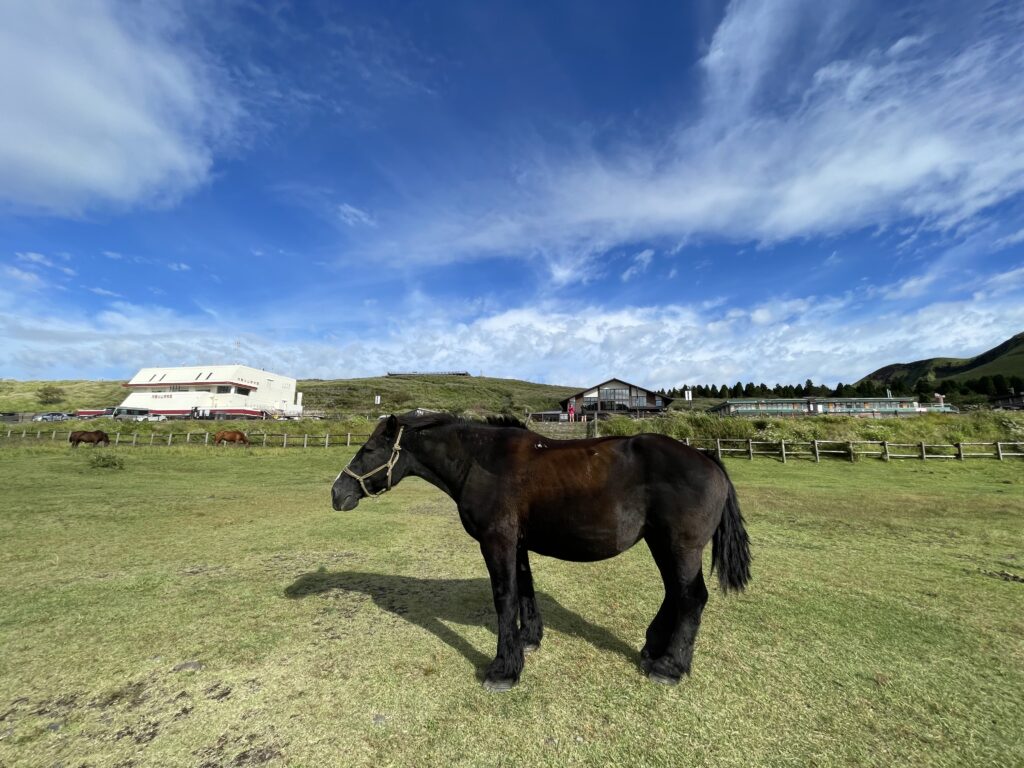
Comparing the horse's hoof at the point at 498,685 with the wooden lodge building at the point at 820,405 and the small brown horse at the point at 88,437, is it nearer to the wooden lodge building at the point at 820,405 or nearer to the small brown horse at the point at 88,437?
the small brown horse at the point at 88,437

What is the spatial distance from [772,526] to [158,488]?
1796 centimetres

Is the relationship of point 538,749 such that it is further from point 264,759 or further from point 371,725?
point 264,759

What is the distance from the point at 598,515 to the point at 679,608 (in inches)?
42.7

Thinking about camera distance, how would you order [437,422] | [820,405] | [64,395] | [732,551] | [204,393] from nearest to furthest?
[732,551] < [437,422] < [204,393] < [820,405] < [64,395]

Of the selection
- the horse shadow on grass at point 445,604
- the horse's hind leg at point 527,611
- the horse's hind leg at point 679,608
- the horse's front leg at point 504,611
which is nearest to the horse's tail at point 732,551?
the horse's hind leg at point 679,608

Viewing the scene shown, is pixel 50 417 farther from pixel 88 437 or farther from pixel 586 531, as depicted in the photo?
pixel 586 531

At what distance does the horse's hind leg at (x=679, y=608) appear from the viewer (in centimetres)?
383

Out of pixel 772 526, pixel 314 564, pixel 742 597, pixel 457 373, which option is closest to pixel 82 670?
pixel 314 564

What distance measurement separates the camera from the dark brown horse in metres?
3.87

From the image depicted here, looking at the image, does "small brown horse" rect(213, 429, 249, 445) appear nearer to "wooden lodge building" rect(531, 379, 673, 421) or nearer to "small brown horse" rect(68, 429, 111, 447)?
"small brown horse" rect(68, 429, 111, 447)

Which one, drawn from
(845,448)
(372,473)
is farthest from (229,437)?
(845,448)

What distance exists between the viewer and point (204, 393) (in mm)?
54875

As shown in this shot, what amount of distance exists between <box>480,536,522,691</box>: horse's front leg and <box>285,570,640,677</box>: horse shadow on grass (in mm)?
274

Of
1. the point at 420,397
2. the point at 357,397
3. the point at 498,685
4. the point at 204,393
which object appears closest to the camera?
the point at 498,685
